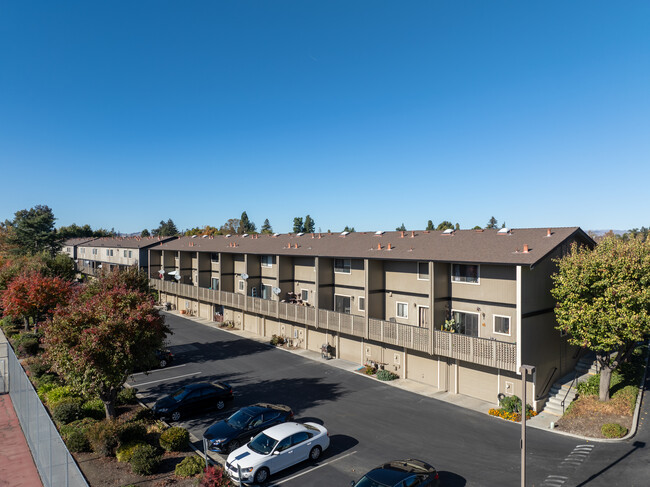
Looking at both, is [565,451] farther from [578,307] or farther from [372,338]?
[372,338]

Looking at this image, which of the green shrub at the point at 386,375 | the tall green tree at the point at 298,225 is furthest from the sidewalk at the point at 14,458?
the tall green tree at the point at 298,225

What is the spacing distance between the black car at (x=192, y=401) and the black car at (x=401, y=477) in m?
11.6

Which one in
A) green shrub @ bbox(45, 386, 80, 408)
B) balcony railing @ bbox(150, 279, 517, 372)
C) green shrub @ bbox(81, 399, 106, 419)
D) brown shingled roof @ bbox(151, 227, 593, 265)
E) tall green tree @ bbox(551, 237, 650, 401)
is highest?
brown shingled roof @ bbox(151, 227, 593, 265)

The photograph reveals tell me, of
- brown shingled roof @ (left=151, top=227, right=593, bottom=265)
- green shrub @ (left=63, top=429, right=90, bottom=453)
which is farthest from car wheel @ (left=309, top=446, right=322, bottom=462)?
brown shingled roof @ (left=151, top=227, right=593, bottom=265)

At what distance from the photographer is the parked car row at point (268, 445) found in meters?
14.0

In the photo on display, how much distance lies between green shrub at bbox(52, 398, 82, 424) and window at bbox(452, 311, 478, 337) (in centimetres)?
2196

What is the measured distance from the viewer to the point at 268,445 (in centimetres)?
1630

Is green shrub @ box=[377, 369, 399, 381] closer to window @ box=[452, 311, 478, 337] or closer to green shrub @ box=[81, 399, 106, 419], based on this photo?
window @ box=[452, 311, 478, 337]

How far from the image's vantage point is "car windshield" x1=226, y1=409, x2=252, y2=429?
61.7 ft

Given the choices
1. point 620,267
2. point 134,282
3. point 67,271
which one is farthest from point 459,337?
point 67,271

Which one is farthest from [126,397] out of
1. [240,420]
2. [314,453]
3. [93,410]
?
[314,453]

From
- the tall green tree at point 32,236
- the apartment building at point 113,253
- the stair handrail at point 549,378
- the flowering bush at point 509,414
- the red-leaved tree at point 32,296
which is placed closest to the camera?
the flowering bush at point 509,414

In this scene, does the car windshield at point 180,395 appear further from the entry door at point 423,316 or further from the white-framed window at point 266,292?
the white-framed window at point 266,292

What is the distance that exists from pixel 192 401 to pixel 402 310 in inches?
591
